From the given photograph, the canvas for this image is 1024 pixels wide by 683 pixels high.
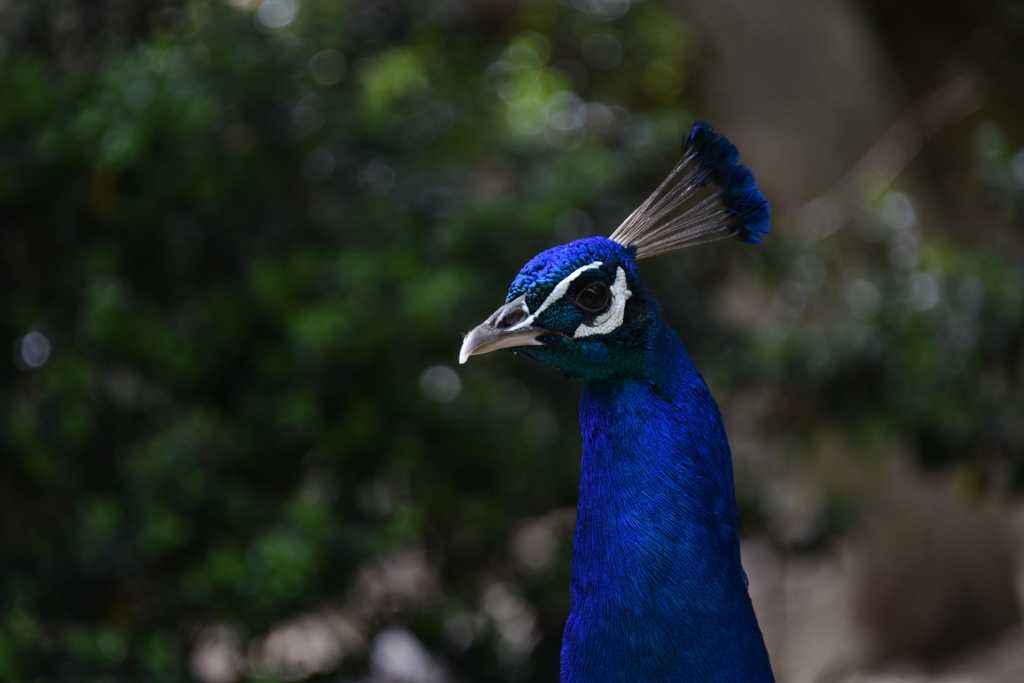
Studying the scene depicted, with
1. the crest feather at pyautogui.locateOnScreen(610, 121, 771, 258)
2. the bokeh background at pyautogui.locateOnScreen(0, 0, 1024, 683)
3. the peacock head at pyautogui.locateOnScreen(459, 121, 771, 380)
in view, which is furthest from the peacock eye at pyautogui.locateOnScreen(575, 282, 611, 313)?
the bokeh background at pyautogui.locateOnScreen(0, 0, 1024, 683)

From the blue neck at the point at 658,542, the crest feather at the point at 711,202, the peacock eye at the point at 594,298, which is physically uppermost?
the crest feather at the point at 711,202

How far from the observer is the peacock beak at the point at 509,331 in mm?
918

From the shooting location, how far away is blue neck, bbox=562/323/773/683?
3.16 ft

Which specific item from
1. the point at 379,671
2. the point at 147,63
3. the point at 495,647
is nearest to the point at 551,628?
the point at 495,647

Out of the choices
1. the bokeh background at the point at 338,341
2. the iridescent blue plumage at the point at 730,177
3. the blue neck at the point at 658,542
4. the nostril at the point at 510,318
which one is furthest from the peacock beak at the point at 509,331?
the bokeh background at the point at 338,341

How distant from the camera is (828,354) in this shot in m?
2.46

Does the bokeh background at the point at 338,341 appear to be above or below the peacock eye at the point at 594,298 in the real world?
above

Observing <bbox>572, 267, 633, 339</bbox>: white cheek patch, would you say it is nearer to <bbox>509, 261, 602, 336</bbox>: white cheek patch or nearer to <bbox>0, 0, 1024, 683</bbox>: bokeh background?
<bbox>509, 261, 602, 336</bbox>: white cheek patch

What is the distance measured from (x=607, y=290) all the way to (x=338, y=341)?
48.4 inches

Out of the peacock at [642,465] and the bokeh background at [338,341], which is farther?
the bokeh background at [338,341]

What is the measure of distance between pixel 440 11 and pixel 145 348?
136cm

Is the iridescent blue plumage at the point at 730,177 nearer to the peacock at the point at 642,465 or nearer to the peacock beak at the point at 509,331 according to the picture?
the peacock at the point at 642,465

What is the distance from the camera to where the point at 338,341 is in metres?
2.09

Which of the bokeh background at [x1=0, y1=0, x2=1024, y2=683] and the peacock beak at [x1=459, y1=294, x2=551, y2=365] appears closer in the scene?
the peacock beak at [x1=459, y1=294, x2=551, y2=365]
